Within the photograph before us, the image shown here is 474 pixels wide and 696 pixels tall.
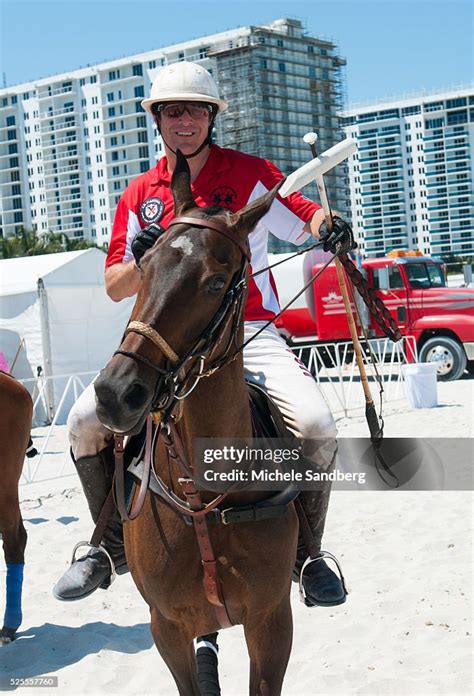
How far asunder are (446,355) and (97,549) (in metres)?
17.5

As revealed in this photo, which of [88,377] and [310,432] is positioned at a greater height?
[310,432]

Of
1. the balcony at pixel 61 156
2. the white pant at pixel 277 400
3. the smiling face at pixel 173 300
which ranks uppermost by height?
the balcony at pixel 61 156

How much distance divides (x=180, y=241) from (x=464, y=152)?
180089 millimetres

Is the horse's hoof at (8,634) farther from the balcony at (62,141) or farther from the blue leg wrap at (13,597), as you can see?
the balcony at (62,141)

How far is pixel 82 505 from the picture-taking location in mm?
10141

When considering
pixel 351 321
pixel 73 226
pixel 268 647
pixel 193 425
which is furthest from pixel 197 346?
pixel 73 226

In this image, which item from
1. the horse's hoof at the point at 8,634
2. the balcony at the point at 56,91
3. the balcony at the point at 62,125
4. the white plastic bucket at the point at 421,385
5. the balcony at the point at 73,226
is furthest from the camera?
the balcony at the point at 56,91

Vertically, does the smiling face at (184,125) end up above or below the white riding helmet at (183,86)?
below

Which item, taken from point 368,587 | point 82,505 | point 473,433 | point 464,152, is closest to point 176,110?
point 368,587

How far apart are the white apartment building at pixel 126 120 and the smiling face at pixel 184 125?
133395 millimetres

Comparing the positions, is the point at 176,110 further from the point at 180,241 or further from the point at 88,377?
the point at 88,377

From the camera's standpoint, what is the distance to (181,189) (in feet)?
10.2

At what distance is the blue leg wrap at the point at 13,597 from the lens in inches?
232

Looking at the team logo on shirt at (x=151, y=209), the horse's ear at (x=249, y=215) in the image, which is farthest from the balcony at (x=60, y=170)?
the horse's ear at (x=249, y=215)
